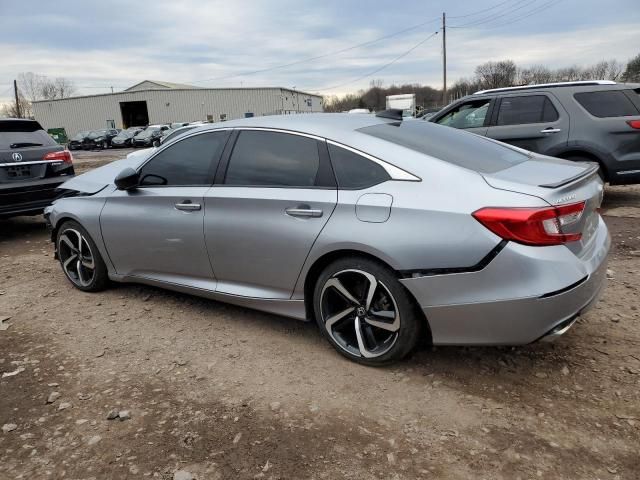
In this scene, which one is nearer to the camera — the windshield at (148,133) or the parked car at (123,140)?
the windshield at (148,133)

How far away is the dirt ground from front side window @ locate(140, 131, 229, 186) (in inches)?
42.7

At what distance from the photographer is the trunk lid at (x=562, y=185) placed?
2559 mm

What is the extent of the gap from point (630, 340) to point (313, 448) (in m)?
2.18

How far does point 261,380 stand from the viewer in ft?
9.93

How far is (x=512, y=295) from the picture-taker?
8.13 feet

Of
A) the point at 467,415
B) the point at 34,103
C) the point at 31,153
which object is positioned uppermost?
the point at 34,103

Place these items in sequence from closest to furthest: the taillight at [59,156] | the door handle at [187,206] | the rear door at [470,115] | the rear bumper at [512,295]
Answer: the rear bumper at [512,295] → the door handle at [187,206] → the taillight at [59,156] → the rear door at [470,115]

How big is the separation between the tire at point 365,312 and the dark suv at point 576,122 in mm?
4868

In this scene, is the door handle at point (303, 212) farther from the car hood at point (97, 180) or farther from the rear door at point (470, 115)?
the rear door at point (470, 115)

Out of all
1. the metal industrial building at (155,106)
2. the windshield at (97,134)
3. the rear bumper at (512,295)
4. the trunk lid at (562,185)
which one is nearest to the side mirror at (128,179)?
the rear bumper at (512,295)

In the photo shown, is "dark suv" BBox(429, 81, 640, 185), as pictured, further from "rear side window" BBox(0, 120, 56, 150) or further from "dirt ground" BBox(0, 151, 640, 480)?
"rear side window" BBox(0, 120, 56, 150)

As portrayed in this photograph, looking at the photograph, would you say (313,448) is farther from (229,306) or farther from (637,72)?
(637,72)

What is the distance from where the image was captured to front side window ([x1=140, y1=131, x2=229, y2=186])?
3.69 meters

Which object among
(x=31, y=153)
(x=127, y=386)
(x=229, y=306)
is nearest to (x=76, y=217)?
(x=229, y=306)
